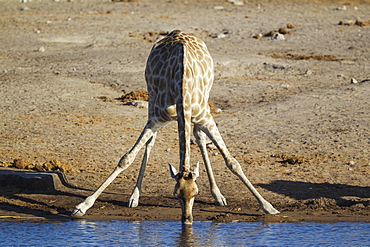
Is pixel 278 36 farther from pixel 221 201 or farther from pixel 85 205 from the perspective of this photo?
pixel 85 205

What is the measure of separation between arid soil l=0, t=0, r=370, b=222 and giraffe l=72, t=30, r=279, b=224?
0.44 metres

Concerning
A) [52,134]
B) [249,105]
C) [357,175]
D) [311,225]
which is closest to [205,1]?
[249,105]

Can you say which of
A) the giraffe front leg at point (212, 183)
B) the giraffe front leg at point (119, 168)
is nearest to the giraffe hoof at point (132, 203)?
the giraffe front leg at point (119, 168)

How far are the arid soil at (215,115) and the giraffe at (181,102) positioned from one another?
441 millimetres

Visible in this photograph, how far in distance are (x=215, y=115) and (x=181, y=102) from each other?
7.33 meters

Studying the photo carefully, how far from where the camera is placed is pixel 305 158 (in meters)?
12.9

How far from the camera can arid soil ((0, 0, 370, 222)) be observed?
10.7 m

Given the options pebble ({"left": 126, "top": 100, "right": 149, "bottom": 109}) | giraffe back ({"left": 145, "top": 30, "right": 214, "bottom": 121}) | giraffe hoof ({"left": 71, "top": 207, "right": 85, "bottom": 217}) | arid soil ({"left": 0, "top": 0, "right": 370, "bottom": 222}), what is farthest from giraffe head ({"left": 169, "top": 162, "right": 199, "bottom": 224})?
pebble ({"left": 126, "top": 100, "right": 149, "bottom": 109})

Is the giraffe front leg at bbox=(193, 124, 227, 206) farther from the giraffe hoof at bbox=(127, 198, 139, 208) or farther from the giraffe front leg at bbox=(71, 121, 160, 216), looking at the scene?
the giraffe hoof at bbox=(127, 198, 139, 208)

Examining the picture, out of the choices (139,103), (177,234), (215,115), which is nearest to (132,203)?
(177,234)

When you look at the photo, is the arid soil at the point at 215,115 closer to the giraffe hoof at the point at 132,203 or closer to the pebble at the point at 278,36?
the giraffe hoof at the point at 132,203

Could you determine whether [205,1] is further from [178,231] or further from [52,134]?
[178,231]

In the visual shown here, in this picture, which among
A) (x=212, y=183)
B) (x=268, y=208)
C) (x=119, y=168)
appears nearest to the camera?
(x=268, y=208)

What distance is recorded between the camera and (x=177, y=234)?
8.80 meters
